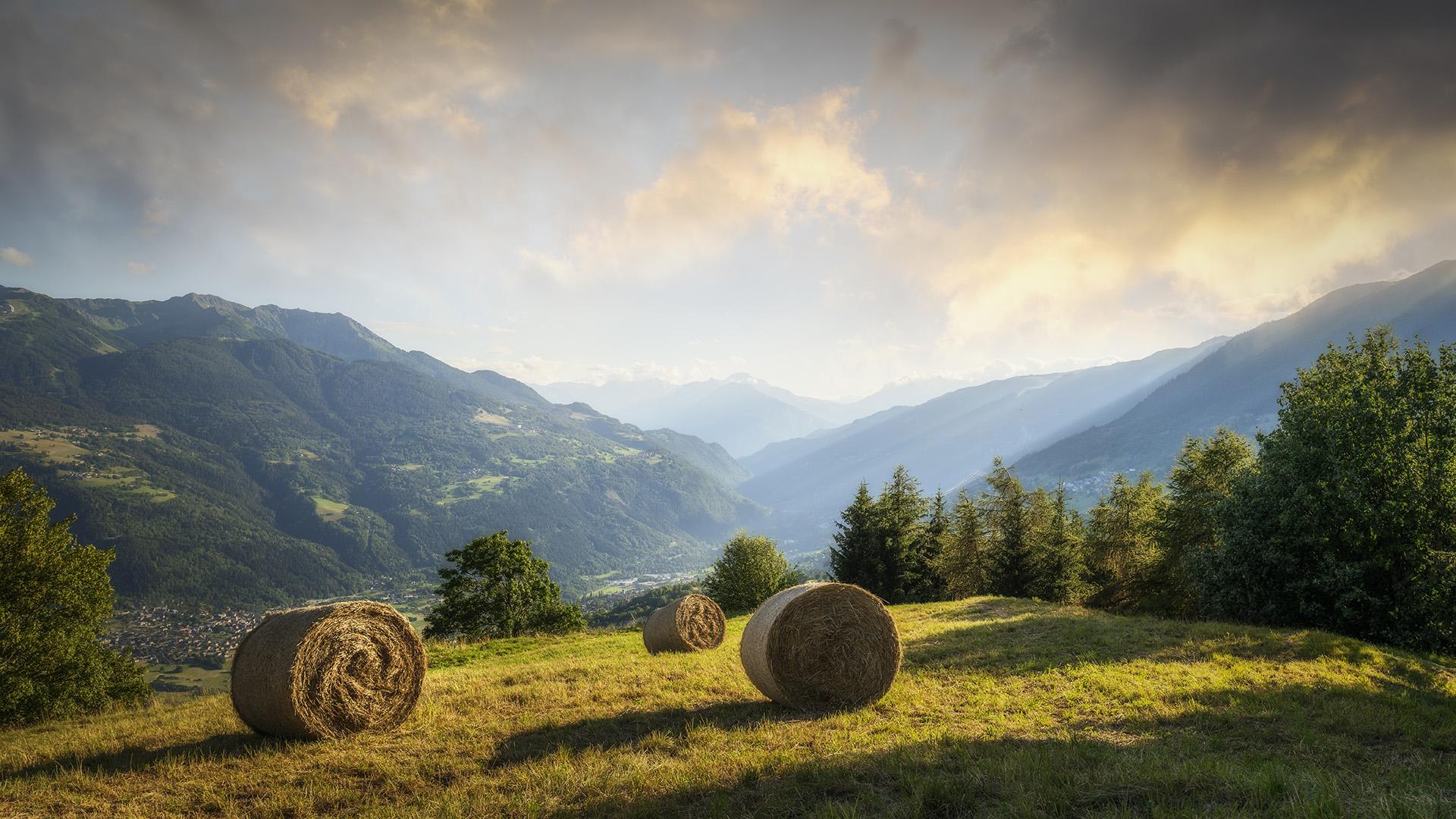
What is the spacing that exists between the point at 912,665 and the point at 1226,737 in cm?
621

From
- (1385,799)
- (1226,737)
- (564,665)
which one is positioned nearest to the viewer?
(1385,799)

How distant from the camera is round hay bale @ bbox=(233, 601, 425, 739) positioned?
8906mm

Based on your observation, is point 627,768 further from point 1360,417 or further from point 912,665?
point 1360,417

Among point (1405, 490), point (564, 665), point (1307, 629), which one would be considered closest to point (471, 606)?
point (564, 665)

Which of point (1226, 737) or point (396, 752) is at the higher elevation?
point (396, 752)

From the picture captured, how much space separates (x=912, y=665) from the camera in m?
13.5

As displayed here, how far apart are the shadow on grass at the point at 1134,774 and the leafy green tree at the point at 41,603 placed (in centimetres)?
2236

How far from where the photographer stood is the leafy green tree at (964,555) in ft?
135

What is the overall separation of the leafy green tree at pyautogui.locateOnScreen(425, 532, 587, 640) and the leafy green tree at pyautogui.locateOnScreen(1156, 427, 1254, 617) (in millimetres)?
34885

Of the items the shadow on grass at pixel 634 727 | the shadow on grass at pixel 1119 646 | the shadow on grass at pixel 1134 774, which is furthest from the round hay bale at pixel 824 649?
the shadow on grass at pixel 1119 646

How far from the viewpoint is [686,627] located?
1941 centimetres

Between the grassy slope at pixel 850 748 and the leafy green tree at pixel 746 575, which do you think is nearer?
the grassy slope at pixel 850 748

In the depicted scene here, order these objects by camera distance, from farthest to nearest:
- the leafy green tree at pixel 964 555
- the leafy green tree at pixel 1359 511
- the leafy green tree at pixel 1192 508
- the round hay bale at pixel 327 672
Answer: the leafy green tree at pixel 964 555 → the leafy green tree at pixel 1192 508 → the leafy green tree at pixel 1359 511 → the round hay bale at pixel 327 672

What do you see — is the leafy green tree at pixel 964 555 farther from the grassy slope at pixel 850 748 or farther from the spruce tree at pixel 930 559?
the grassy slope at pixel 850 748
